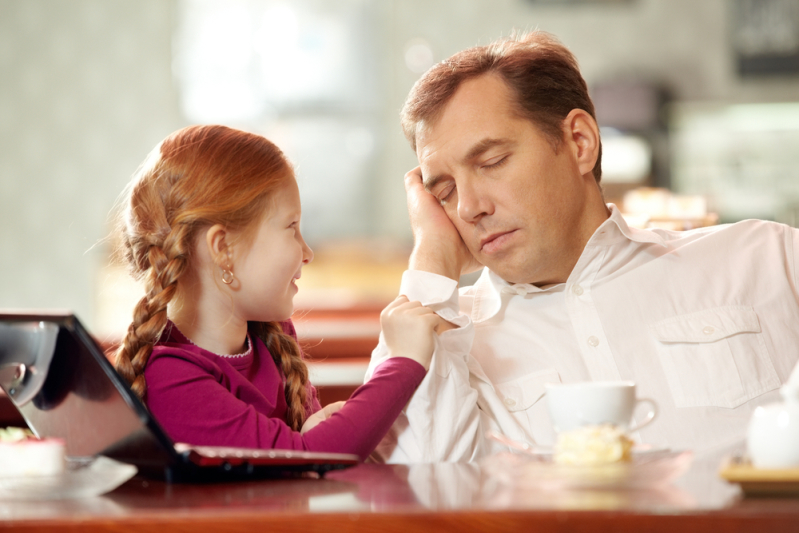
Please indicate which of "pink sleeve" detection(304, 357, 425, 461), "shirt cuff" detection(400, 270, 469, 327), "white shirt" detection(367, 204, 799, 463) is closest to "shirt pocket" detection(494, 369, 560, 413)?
"white shirt" detection(367, 204, 799, 463)

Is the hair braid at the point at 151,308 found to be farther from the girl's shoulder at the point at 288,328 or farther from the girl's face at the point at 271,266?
the girl's shoulder at the point at 288,328

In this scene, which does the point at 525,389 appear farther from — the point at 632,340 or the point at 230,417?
the point at 230,417

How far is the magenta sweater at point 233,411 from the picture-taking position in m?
1.04

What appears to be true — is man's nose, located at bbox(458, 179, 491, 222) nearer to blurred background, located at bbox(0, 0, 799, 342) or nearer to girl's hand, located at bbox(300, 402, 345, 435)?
girl's hand, located at bbox(300, 402, 345, 435)

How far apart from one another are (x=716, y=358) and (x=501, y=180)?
1.58 feet

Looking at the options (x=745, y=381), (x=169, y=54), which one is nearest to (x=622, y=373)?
(x=745, y=381)

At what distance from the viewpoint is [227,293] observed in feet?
4.02

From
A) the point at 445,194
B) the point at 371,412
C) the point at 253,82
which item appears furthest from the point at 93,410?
the point at 253,82

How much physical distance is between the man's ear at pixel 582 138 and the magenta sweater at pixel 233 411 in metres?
0.68

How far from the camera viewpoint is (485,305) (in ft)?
5.32

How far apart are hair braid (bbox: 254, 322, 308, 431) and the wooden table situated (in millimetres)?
496

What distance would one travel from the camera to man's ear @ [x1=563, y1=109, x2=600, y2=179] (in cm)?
159

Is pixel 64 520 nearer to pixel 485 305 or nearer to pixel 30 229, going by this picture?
pixel 485 305

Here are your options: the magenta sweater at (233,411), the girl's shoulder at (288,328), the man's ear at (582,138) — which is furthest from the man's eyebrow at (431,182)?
the magenta sweater at (233,411)
